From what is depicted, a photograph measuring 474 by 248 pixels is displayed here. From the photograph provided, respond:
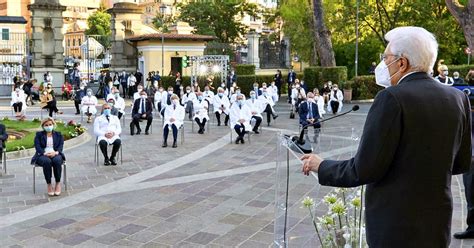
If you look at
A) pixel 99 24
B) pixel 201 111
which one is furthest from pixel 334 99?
pixel 99 24

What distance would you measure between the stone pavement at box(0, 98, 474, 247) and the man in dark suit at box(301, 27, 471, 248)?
150 cm

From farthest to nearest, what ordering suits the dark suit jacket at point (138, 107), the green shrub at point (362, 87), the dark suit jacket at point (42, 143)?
the green shrub at point (362, 87) < the dark suit jacket at point (138, 107) < the dark suit jacket at point (42, 143)

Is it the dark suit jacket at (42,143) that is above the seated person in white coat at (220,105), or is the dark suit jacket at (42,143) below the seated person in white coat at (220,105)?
below

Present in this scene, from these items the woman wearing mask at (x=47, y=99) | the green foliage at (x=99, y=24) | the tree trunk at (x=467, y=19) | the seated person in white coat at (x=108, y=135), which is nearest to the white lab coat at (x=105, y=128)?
Answer: the seated person in white coat at (x=108, y=135)

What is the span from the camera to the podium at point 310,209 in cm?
420

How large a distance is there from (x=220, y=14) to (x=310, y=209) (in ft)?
158

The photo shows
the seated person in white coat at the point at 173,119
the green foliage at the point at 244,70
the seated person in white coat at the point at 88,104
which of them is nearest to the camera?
the seated person in white coat at the point at 173,119

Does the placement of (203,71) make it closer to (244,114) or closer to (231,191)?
(244,114)

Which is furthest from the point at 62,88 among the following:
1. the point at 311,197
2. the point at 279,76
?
the point at 311,197

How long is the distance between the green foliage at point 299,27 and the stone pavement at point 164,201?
28341 mm

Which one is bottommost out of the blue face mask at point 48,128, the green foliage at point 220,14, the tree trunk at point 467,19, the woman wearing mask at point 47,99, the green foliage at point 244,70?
the blue face mask at point 48,128

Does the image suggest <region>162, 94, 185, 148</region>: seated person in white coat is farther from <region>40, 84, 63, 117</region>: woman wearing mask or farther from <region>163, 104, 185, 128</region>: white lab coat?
<region>40, 84, 63, 117</region>: woman wearing mask

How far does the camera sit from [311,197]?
4539 millimetres

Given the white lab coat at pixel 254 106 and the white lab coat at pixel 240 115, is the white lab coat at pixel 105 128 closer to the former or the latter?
the white lab coat at pixel 240 115
